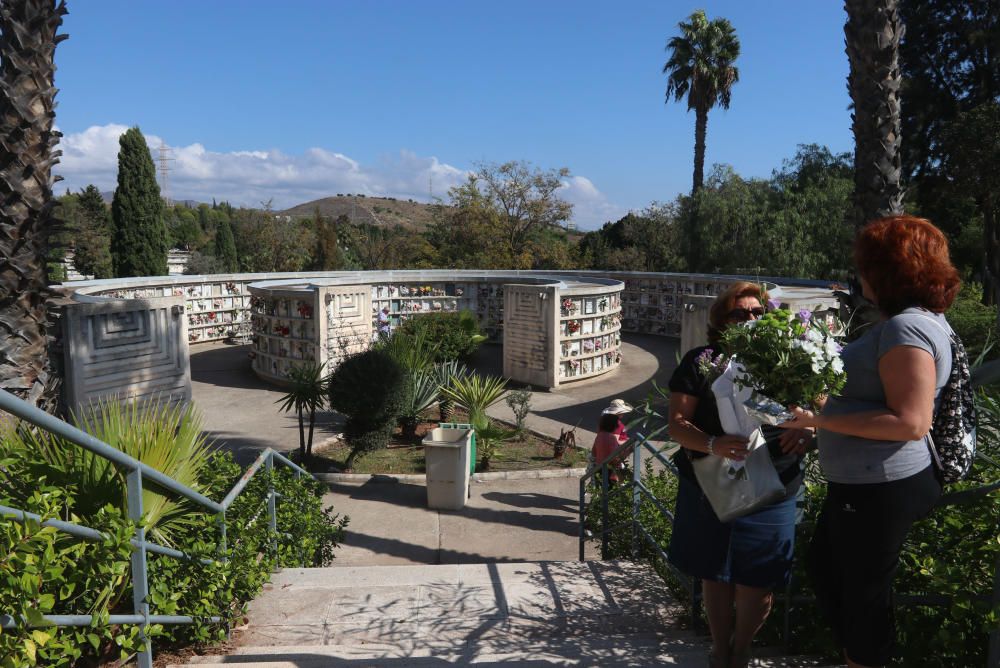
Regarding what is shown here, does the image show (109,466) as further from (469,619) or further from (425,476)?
(425,476)

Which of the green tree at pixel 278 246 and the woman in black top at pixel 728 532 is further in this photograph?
the green tree at pixel 278 246

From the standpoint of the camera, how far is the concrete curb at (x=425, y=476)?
846 cm

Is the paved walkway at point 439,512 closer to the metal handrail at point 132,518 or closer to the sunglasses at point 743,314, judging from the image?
the metal handrail at point 132,518

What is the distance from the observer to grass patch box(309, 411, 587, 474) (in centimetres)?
899

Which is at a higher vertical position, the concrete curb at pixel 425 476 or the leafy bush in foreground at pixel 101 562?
the leafy bush in foreground at pixel 101 562

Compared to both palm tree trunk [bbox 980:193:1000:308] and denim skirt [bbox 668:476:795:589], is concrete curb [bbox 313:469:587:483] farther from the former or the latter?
palm tree trunk [bbox 980:193:1000:308]

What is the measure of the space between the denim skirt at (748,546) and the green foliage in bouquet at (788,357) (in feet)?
1.66

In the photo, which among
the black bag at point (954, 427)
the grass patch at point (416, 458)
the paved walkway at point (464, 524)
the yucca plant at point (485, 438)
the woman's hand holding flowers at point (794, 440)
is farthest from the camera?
the yucca plant at point (485, 438)

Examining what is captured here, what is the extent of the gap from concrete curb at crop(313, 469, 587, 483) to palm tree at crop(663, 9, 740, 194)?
21.6 metres

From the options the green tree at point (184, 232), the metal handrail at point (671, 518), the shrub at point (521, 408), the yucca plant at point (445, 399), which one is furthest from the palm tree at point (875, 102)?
the green tree at point (184, 232)

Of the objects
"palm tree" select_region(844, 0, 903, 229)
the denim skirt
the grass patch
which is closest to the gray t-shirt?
the denim skirt

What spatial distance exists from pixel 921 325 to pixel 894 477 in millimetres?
449

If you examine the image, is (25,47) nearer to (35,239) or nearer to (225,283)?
(35,239)

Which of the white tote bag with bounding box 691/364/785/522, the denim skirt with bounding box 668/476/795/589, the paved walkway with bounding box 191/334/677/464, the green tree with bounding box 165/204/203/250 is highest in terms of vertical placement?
the green tree with bounding box 165/204/203/250
